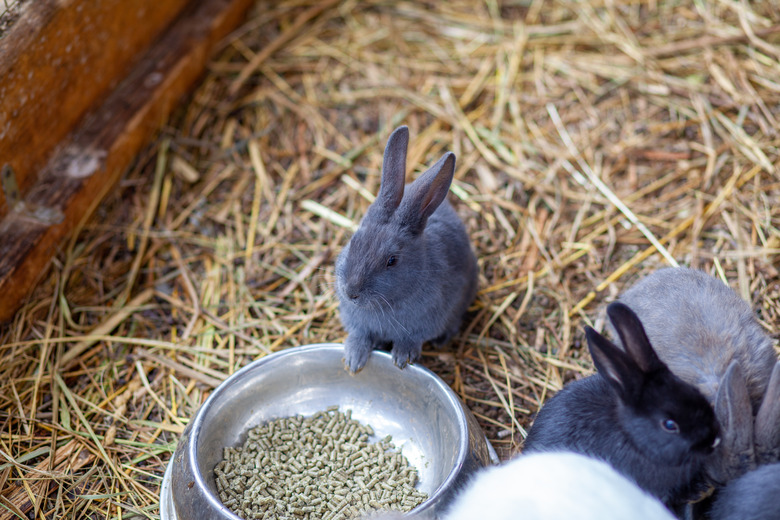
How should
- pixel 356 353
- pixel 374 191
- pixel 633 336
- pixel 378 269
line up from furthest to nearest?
pixel 374 191 < pixel 356 353 < pixel 378 269 < pixel 633 336

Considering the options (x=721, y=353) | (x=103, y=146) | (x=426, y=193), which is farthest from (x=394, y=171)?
(x=103, y=146)

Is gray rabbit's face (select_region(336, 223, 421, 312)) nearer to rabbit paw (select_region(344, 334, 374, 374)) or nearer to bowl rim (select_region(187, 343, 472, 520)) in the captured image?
rabbit paw (select_region(344, 334, 374, 374))

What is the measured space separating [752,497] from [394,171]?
1.88 m

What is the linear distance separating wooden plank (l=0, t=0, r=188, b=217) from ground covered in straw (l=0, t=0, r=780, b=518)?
0.49 meters

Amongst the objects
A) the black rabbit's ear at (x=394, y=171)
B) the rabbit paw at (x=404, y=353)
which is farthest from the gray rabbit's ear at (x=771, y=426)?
the black rabbit's ear at (x=394, y=171)

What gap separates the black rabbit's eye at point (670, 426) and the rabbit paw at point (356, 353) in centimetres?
136

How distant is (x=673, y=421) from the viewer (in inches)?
Result: 104

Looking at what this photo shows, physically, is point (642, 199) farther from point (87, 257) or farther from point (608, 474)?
point (87, 257)

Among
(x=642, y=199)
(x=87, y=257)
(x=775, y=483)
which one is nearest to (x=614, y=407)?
(x=775, y=483)

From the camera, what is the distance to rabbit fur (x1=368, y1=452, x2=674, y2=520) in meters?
2.41

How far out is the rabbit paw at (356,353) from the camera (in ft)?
11.1

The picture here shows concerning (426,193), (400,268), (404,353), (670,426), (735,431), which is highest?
(426,193)

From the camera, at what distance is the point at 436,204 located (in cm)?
320

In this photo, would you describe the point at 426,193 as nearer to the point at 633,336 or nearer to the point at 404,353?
the point at 404,353
